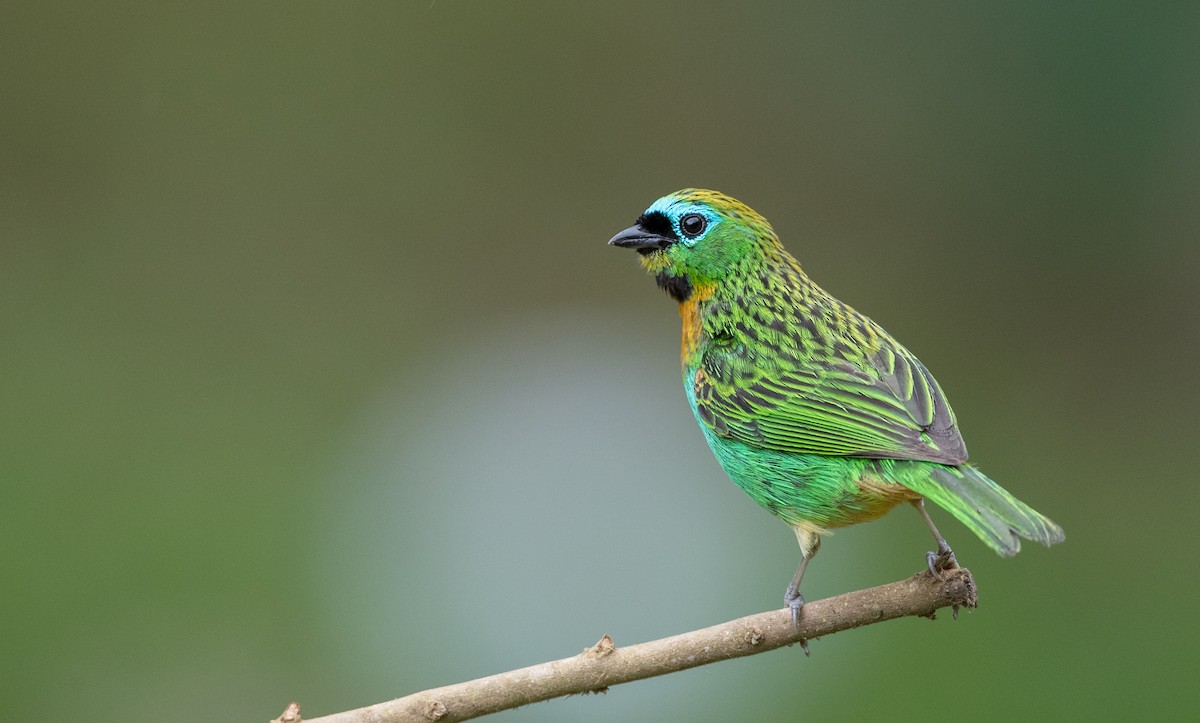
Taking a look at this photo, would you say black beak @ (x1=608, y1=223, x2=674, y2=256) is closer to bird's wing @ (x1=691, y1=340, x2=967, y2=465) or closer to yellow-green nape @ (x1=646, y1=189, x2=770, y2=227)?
yellow-green nape @ (x1=646, y1=189, x2=770, y2=227)

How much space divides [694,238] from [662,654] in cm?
166

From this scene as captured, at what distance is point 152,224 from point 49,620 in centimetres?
480

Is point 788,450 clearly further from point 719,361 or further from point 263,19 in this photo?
point 263,19

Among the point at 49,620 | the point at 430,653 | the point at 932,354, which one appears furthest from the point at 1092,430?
the point at 49,620

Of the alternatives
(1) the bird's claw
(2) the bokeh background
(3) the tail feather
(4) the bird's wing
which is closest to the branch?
(1) the bird's claw

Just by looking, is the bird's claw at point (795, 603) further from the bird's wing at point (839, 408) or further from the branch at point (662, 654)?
the bird's wing at point (839, 408)

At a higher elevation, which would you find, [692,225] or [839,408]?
[692,225]

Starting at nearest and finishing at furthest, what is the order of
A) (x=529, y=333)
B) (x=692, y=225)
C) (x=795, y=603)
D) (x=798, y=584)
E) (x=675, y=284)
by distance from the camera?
(x=795, y=603)
(x=798, y=584)
(x=692, y=225)
(x=675, y=284)
(x=529, y=333)

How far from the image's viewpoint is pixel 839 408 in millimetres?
4293

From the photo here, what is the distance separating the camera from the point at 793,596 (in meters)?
4.09

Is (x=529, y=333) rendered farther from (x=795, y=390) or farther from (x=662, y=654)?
(x=662, y=654)

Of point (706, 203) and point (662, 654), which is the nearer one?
point (662, 654)

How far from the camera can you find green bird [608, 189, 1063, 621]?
158 inches

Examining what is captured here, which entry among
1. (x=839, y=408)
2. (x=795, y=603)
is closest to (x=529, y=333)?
(x=839, y=408)
